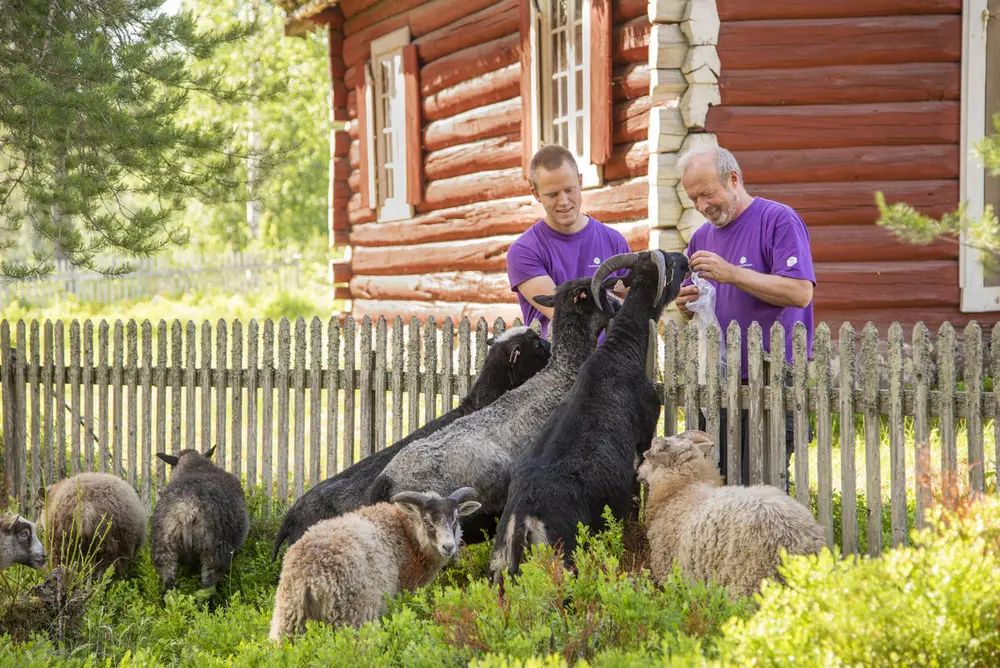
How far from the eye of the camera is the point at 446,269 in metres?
14.1

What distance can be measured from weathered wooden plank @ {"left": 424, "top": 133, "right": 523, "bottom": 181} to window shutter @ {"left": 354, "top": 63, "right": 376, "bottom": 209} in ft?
5.31

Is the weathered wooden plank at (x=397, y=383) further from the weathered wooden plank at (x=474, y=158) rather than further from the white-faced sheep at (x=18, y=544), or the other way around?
the weathered wooden plank at (x=474, y=158)

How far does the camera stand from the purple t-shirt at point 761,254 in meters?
5.54

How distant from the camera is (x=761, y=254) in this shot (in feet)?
18.6

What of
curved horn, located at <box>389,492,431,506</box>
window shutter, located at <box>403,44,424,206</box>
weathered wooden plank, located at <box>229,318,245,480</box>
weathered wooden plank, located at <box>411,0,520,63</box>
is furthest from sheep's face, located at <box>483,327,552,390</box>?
window shutter, located at <box>403,44,424,206</box>

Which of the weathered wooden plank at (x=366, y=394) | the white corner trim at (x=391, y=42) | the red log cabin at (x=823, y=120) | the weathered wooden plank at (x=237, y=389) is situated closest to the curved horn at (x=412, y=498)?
the weathered wooden plank at (x=366, y=394)

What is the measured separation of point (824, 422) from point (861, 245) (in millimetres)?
4678

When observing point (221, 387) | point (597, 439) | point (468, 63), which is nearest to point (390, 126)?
point (468, 63)

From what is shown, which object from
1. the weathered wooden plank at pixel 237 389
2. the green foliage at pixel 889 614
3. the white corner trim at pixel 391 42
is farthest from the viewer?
the white corner trim at pixel 391 42

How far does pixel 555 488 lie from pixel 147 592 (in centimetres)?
309

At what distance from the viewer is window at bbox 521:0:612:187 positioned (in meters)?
11.1

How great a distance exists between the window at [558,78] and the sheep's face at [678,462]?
5.92m

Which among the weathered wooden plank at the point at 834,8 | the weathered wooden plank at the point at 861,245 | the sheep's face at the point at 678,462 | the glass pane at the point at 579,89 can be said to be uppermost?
the weathered wooden plank at the point at 834,8

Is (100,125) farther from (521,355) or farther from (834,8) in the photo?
(834,8)
